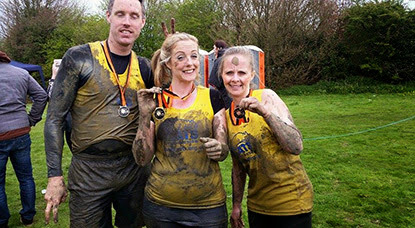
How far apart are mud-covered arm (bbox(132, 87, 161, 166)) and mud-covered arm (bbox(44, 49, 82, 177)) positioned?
607mm

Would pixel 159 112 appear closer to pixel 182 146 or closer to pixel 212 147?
pixel 182 146

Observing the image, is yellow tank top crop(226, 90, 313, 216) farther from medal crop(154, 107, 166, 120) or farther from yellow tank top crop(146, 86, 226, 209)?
medal crop(154, 107, 166, 120)

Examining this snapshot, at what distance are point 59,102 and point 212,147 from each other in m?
1.20

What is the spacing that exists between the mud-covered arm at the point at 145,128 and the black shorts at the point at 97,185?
402mm

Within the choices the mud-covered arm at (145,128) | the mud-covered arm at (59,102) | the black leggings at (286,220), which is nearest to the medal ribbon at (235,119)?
the mud-covered arm at (145,128)

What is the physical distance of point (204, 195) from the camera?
2076 millimetres

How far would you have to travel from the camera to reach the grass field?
4.15 meters

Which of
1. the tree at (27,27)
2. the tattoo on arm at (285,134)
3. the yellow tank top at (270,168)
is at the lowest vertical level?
the yellow tank top at (270,168)

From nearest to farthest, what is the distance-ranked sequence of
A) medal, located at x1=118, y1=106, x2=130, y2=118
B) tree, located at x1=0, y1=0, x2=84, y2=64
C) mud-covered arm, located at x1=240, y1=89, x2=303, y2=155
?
mud-covered arm, located at x1=240, y1=89, x2=303, y2=155 < medal, located at x1=118, y1=106, x2=130, y2=118 < tree, located at x1=0, y1=0, x2=84, y2=64

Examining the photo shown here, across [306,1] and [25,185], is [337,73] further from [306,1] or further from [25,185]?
[25,185]

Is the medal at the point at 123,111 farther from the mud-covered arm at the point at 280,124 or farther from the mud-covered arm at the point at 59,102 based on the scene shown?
the mud-covered arm at the point at 280,124

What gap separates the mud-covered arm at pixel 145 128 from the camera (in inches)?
80.4

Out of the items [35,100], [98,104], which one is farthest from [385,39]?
[98,104]

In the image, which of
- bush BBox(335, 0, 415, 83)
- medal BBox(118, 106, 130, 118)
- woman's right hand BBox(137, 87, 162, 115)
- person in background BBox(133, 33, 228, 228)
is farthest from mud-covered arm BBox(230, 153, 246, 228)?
bush BBox(335, 0, 415, 83)
